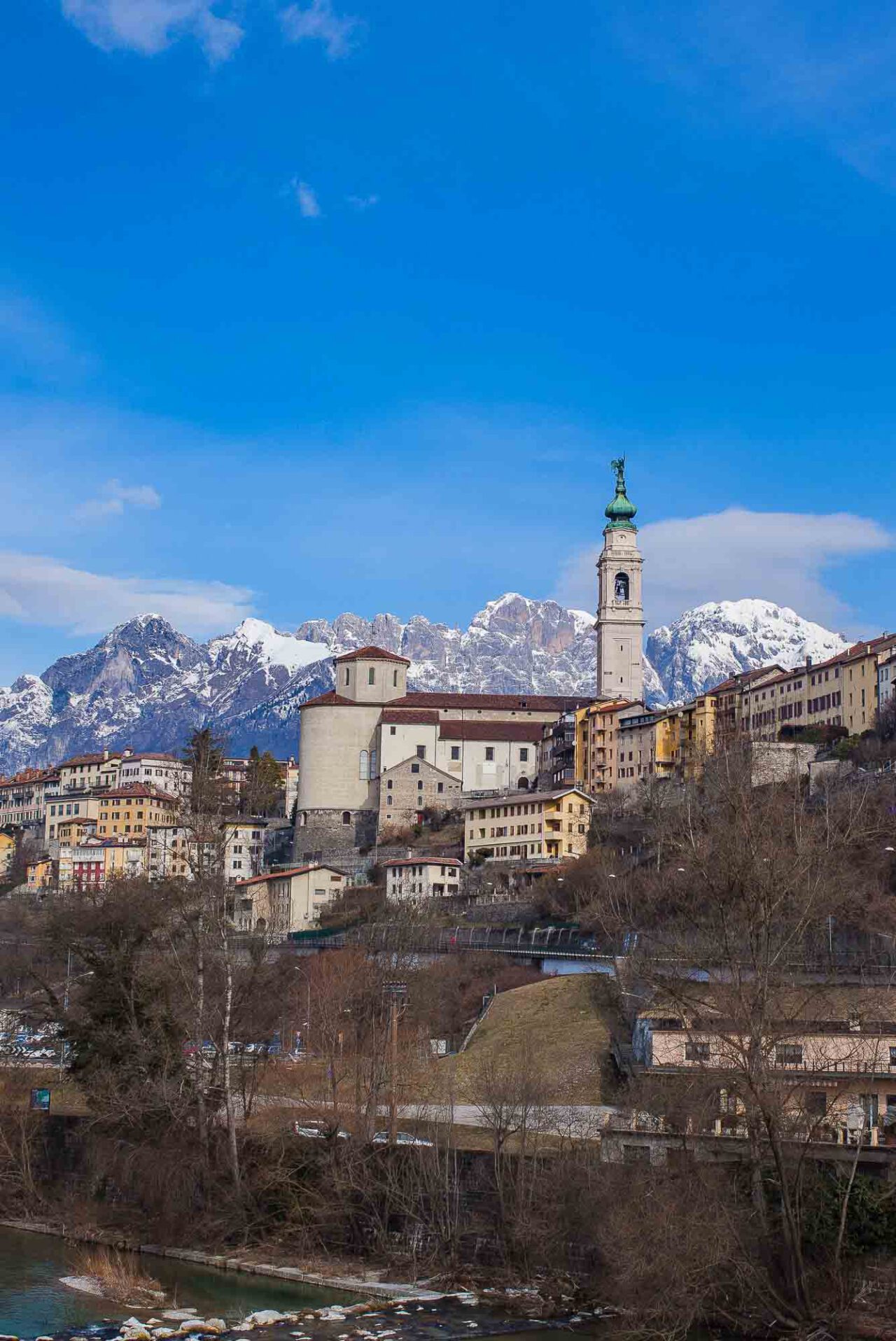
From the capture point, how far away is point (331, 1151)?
38219 millimetres

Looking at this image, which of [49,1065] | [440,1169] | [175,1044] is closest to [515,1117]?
[440,1169]

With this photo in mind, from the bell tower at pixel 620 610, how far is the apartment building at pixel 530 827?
26.4m

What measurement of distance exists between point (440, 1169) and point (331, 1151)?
2970 mm

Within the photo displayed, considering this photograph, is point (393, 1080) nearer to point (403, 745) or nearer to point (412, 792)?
point (412, 792)

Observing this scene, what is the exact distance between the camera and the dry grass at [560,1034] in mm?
46969

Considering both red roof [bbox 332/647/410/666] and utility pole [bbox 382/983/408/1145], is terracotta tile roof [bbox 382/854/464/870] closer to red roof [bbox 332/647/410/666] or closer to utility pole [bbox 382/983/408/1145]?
red roof [bbox 332/647/410/666]

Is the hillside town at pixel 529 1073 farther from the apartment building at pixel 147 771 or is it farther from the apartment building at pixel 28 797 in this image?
the apartment building at pixel 28 797

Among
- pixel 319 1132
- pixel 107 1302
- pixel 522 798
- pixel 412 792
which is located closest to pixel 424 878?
pixel 522 798

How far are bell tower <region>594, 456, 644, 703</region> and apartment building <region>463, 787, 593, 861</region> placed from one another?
1039 inches

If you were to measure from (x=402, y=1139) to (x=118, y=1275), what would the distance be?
7.09 meters

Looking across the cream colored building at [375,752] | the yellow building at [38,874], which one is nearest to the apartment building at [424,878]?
the cream colored building at [375,752]

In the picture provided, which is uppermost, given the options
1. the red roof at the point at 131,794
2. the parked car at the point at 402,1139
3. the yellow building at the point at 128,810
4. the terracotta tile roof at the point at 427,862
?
the red roof at the point at 131,794

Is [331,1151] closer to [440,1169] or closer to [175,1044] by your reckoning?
[440,1169]

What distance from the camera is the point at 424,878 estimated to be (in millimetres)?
95375
